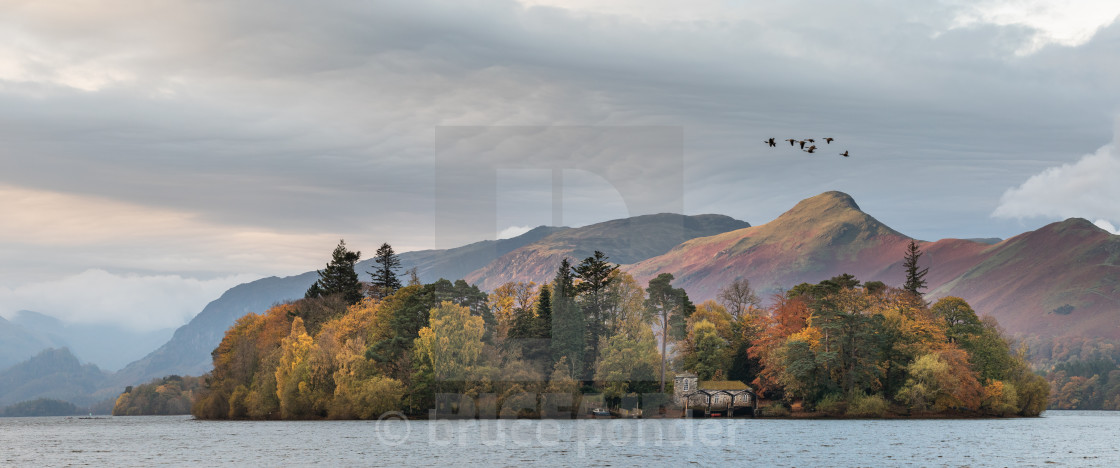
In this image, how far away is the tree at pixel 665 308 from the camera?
122750 mm

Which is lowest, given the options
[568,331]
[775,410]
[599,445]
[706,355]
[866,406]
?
[599,445]

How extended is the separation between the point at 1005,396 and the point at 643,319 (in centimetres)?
5161

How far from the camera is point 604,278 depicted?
420 ft

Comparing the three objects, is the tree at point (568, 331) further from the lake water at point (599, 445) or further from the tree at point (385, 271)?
the tree at point (385, 271)

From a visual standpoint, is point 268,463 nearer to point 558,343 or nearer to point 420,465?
point 420,465

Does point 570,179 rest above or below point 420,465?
above

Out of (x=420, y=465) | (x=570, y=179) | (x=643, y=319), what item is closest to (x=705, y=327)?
(x=643, y=319)

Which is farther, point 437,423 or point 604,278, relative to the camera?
point 604,278

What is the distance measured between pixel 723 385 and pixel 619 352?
66.0 ft

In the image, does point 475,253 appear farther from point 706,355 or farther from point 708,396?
point 706,355

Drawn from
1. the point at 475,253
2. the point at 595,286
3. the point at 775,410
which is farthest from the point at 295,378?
the point at 775,410

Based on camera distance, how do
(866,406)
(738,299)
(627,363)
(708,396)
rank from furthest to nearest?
(738,299), (708,396), (866,406), (627,363)

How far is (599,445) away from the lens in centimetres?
8494

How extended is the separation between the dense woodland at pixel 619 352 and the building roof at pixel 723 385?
2.42 meters
